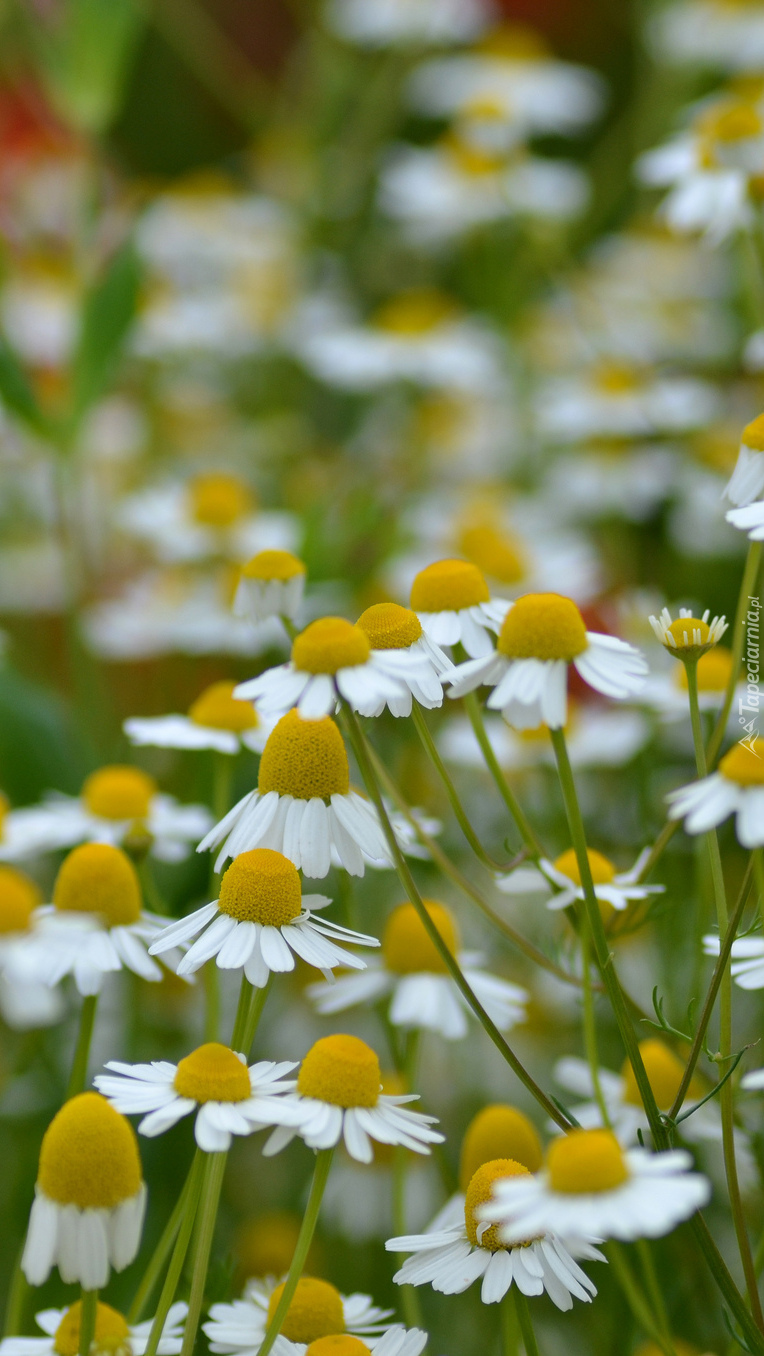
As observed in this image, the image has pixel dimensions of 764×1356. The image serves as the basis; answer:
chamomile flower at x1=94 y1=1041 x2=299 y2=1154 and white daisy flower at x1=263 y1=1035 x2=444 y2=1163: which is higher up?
chamomile flower at x1=94 y1=1041 x2=299 y2=1154

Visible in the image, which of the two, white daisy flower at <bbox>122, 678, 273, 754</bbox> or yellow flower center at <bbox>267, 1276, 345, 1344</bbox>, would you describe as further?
white daisy flower at <bbox>122, 678, 273, 754</bbox>

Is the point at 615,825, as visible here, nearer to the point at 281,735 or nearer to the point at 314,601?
the point at 314,601

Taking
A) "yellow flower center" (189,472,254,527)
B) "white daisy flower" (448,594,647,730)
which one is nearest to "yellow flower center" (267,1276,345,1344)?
"white daisy flower" (448,594,647,730)

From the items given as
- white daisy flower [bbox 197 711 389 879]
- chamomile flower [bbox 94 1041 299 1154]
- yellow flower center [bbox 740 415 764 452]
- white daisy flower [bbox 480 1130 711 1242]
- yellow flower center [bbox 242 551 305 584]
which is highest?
yellow flower center [bbox 740 415 764 452]

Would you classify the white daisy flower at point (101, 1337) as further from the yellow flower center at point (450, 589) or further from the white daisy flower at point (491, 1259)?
the yellow flower center at point (450, 589)

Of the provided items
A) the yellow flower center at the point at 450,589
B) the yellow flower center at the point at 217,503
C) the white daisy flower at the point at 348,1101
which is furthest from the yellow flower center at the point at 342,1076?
the yellow flower center at the point at 217,503

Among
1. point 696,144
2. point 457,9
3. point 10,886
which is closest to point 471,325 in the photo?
point 457,9

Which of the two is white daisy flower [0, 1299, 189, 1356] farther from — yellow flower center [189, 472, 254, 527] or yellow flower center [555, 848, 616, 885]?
yellow flower center [189, 472, 254, 527]
